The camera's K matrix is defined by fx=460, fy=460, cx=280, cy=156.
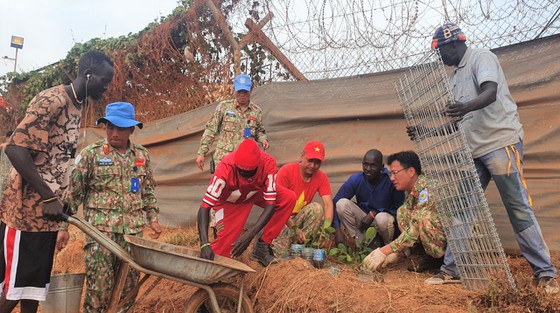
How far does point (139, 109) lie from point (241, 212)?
4457 mm

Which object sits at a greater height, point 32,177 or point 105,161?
point 105,161

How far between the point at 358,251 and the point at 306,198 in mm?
747

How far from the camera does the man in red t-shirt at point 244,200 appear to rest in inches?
135

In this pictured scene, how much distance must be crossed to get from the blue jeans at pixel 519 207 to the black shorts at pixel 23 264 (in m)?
2.97

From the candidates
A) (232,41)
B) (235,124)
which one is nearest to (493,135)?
(235,124)

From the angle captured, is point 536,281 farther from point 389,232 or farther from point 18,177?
point 18,177

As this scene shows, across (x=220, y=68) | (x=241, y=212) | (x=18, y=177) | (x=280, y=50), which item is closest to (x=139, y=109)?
(x=220, y=68)

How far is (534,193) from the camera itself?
4.01 meters

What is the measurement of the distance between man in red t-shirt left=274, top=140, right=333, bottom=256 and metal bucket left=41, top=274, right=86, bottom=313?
64.6 inches

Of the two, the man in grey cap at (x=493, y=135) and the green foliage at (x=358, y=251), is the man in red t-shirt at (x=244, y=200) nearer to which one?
the green foliage at (x=358, y=251)

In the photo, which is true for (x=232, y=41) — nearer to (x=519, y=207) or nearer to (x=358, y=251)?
(x=358, y=251)

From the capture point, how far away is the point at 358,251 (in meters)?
4.29

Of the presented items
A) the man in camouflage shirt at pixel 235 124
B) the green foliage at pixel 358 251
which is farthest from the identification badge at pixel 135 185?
the man in camouflage shirt at pixel 235 124

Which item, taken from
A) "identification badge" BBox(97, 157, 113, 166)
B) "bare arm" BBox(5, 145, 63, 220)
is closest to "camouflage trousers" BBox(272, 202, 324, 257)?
"identification badge" BBox(97, 157, 113, 166)
